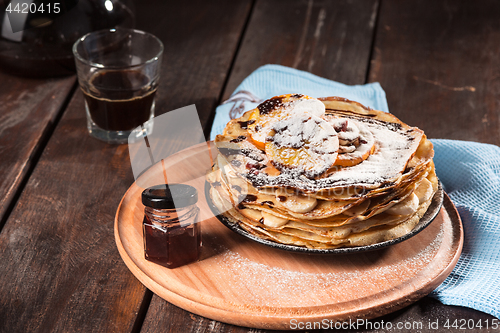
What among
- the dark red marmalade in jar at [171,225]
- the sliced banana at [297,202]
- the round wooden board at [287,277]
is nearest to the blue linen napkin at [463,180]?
the round wooden board at [287,277]

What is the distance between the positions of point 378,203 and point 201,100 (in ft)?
2.54

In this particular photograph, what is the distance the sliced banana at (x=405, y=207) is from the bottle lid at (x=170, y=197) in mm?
331

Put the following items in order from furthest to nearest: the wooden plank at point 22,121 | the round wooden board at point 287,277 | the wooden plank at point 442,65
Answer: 1. the wooden plank at point 442,65
2. the wooden plank at point 22,121
3. the round wooden board at point 287,277

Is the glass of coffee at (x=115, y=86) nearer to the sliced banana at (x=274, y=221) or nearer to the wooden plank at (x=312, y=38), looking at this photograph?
the wooden plank at (x=312, y=38)

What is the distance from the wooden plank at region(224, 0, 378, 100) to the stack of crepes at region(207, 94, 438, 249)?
2.05 ft

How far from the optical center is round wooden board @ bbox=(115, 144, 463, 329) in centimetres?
81

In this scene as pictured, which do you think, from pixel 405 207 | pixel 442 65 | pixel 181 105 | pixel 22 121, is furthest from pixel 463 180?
pixel 22 121

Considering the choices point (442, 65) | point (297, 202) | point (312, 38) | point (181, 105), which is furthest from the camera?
point (312, 38)

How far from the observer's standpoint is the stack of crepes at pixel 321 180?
827 mm

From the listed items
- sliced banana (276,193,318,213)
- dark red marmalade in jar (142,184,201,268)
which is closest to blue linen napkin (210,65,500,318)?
sliced banana (276,193,318,213)

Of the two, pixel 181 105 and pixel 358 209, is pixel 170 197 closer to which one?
pixel 358 209

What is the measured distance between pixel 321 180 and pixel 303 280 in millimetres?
171

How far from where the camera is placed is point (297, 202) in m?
0.83

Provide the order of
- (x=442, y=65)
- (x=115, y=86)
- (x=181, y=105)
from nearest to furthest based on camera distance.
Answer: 1. (x=115, y=86)
2. (x=181, y=105)
3. (x=442, y=65)
